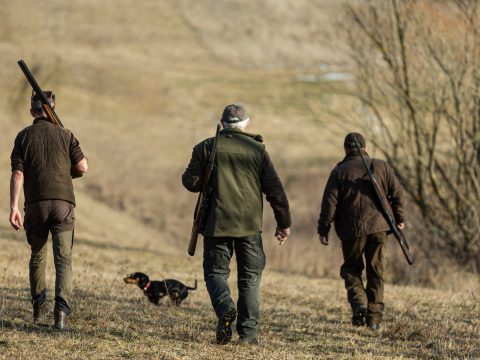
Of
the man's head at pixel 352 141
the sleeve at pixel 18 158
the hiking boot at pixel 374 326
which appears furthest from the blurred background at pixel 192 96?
the sleeve at pixel 18 158

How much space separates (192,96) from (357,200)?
162 feet

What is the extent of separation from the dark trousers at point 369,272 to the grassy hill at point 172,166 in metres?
0.34

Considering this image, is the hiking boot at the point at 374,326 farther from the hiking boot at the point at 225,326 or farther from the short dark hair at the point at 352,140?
the hiking boot at the point at 225,326

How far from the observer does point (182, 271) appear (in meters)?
15.1

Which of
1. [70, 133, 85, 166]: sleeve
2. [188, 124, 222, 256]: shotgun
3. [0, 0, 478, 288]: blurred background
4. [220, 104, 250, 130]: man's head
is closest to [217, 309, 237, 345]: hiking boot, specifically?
[188, 124, 222, 256]: shotgun

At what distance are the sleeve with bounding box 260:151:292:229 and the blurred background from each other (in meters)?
5.54

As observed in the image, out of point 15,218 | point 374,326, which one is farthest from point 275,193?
point 374,326

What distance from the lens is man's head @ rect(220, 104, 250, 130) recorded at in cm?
711

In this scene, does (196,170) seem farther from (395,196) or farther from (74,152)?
(395,196)

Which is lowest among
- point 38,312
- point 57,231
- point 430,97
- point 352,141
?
point 38,312

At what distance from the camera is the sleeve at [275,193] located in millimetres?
7102

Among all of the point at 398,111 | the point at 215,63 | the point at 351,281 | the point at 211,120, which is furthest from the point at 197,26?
the point at 351,281

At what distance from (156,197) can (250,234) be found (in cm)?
2390

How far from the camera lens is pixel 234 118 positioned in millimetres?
7109
